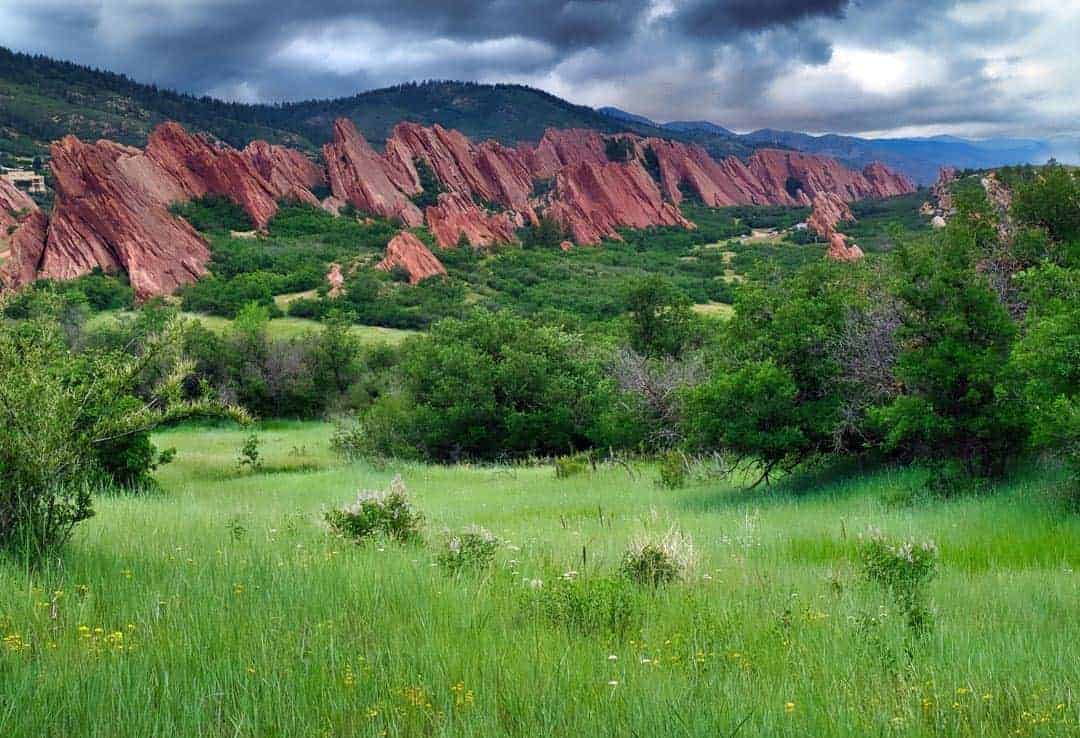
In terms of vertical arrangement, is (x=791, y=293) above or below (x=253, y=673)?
above

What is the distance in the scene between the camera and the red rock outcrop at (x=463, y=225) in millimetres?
122938

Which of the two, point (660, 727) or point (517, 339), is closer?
point (660, 727)

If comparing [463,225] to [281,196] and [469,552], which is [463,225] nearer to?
[281,196]

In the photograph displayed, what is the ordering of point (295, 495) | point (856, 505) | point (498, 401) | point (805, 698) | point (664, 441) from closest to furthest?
point (805, 698)
point (856, 505)
point (295, 495)
point (664, 441)
point (498, 401)

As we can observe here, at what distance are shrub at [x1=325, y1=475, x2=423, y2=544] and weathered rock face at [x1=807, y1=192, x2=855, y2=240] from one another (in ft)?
422

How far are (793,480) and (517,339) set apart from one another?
61.3 feet

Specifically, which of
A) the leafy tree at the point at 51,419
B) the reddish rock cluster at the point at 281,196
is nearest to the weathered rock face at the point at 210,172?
the reddish rock cluster at the point at 281,196

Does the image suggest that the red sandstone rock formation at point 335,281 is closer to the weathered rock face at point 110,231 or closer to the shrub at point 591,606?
the weathered rock face at point 110,231

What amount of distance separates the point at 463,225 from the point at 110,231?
2163 inches

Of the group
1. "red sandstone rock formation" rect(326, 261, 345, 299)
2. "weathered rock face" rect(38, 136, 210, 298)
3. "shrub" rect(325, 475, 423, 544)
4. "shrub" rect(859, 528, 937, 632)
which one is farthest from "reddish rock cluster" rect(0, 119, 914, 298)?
"shrub" rect(859, 528, 937, 632)

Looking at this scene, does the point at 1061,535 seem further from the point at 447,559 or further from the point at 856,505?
the point at 447,559

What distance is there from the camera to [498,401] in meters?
31.9

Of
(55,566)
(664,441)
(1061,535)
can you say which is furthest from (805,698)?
(664,441)

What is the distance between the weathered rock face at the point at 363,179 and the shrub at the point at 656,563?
137313mm
